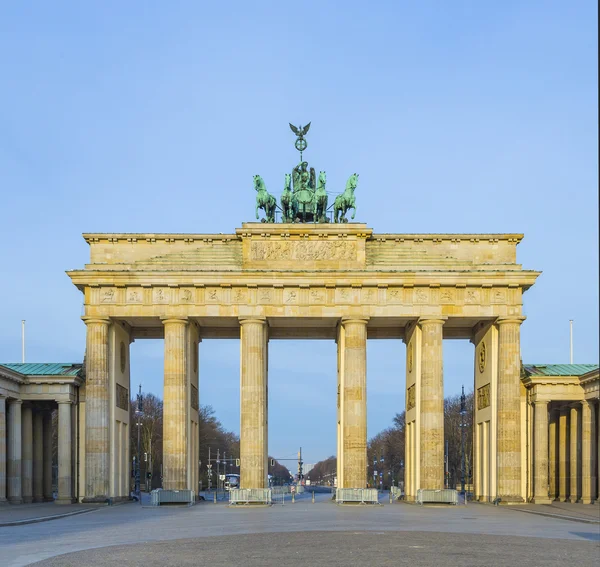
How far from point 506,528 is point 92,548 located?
15148 millimetres

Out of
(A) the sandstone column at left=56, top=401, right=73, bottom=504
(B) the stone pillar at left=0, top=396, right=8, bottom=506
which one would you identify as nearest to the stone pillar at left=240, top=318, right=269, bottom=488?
(A) the sandstone column at left=56, top=401, right=73, bottom=504

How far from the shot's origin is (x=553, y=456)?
2643 inches

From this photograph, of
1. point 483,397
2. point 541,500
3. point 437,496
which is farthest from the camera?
point 483,397

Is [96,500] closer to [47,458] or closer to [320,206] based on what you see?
[47,458]

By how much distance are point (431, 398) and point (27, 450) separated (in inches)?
994

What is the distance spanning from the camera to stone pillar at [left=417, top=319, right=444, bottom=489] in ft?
196

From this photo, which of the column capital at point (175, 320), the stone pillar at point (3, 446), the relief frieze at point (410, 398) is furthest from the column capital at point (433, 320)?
the stone pillar at point (3, 446)

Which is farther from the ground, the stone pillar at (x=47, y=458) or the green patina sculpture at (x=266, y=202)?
the green patina sculpture at (x=266, y=202)

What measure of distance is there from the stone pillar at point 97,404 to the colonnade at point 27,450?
1661 millimetres

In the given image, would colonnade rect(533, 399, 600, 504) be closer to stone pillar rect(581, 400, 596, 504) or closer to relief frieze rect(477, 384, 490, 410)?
stone pillar rect(581, 400, 596, 504)

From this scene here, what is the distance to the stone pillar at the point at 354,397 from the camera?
5966 centimetres

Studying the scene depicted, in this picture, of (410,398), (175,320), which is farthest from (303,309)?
(410,398)

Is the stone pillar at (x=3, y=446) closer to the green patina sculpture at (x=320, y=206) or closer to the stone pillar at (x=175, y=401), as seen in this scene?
the stone pillar at (x=175, y=401)

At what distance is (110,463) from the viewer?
60.2 m
